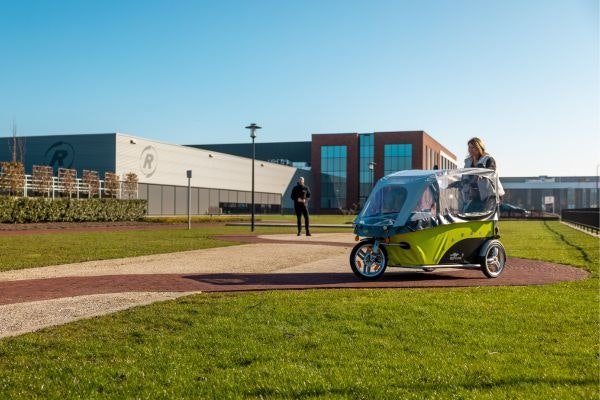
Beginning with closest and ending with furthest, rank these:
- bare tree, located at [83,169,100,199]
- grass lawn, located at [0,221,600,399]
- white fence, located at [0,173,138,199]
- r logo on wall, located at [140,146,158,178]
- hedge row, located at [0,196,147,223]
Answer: grass lawn, located at [0,221,600,399] < hedge row, located at [0,196,147,223] < white fence, located at [0,173,138,199] < bare tree, located at [83,169,100,199] < r logo on wall, located at [140,146,158,178]

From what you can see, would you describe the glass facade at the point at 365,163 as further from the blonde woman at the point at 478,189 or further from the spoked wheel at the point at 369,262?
the spoked wheel at the point at 369,262

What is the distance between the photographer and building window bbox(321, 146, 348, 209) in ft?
276

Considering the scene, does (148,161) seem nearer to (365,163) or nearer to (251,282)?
(365,163)

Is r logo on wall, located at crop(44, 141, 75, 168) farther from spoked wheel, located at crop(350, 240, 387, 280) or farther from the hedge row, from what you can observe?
spoked wheel, located at crop(350, 240, 387, 280)

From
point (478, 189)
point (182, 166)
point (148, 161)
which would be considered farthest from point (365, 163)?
point (478, 189)

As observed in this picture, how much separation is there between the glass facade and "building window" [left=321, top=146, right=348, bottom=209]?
2296 mm

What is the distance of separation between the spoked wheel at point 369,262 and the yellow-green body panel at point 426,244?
152 mm

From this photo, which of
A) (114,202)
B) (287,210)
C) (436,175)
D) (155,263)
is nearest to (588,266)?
(436,175)

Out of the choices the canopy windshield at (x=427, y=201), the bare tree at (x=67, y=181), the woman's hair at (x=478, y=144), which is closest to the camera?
the canopy windshield at (x=427, y=201)

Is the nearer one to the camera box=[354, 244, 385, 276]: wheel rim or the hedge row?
box=[354, 244, 385, 276]: wheel rim

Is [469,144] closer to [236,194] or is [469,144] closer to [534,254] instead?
[534,254]

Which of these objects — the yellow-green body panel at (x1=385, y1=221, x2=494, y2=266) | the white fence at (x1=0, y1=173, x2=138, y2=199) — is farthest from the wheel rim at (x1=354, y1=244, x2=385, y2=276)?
the white fence at (x1=0, y1=173, x2=138, y2=199)

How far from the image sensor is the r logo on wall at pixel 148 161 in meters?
→ 47.8

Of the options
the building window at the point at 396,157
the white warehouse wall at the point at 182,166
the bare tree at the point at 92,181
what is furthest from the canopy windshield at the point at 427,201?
the building window at the point at 396,157
